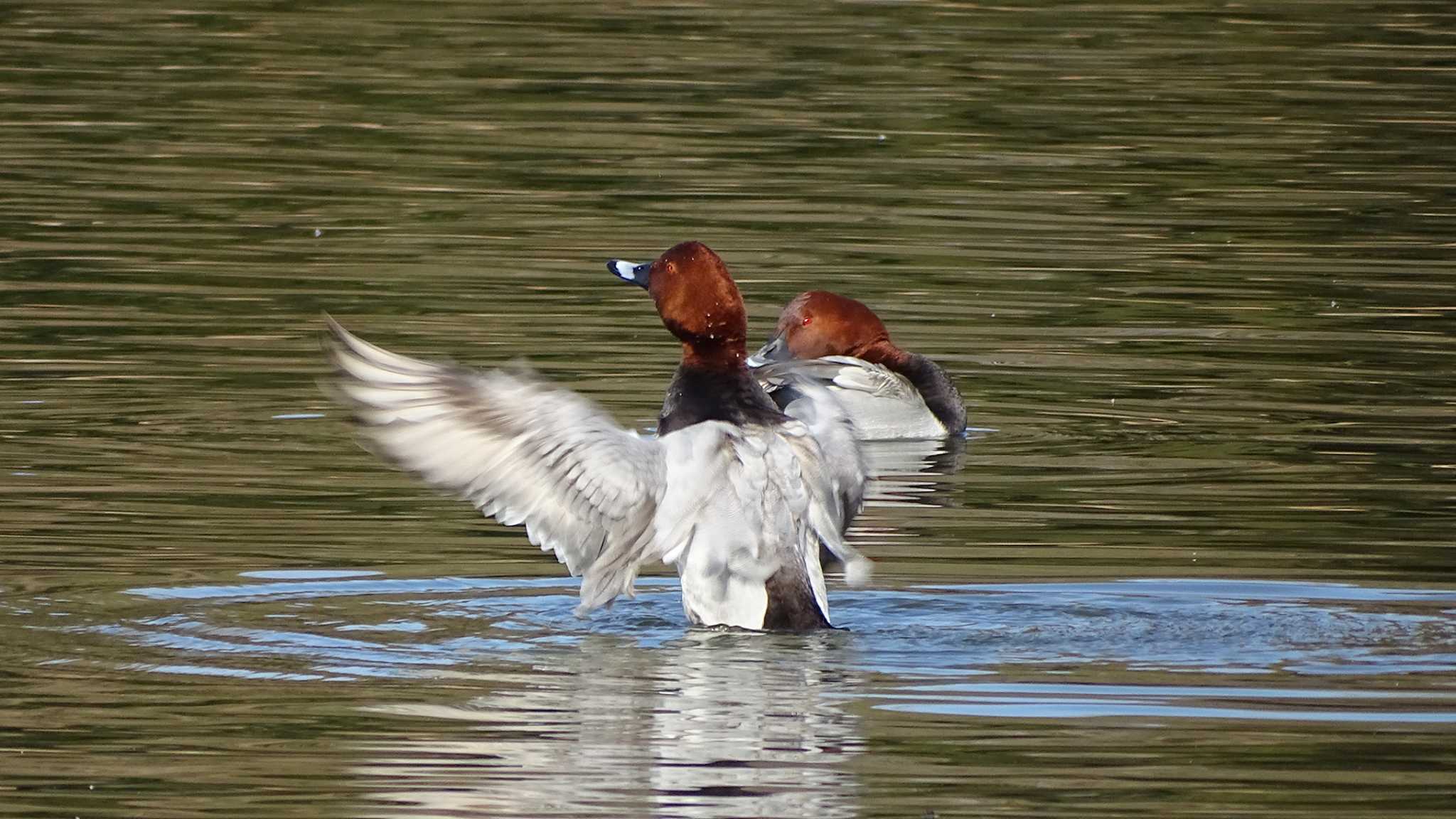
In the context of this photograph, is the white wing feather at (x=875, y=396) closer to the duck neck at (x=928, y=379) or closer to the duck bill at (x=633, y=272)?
the duck neck at (x=928, y=379)

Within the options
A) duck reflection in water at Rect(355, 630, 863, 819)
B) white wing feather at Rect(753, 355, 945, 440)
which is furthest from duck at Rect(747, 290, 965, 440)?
duck reflection in water at Rect(355, 630, 863, 819)

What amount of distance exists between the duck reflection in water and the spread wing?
1.51 feet

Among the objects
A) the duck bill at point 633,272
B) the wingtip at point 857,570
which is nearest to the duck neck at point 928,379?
the duck bill at point 633,272

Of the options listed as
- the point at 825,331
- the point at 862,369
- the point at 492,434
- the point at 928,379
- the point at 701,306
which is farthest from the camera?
the point at 825,331

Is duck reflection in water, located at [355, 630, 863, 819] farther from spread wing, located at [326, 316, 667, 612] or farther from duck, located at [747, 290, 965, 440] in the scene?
duck, located at [747, 290, 965, 440]

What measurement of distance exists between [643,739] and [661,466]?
1.40 metres

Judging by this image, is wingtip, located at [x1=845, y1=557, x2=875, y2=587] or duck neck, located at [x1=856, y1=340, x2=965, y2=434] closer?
wingtip, located at [x1=845, y1=557, x2=875, y2=587]

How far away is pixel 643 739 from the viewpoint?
7125 mm

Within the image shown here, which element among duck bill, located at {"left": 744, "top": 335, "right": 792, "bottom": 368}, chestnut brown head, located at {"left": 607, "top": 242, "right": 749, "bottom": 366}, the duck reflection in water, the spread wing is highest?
chestnut brown head, located at {"left": 607, "top": 242, "right": 749, "bottom": 366}

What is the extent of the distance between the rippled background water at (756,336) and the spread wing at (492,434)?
434 mm

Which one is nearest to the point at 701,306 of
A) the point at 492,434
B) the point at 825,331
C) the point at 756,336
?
the point at 492,434

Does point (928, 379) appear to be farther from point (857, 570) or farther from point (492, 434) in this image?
point (492, 434)

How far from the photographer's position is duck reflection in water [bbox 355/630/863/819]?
6559 millimetres

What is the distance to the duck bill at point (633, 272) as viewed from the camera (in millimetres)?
9055
